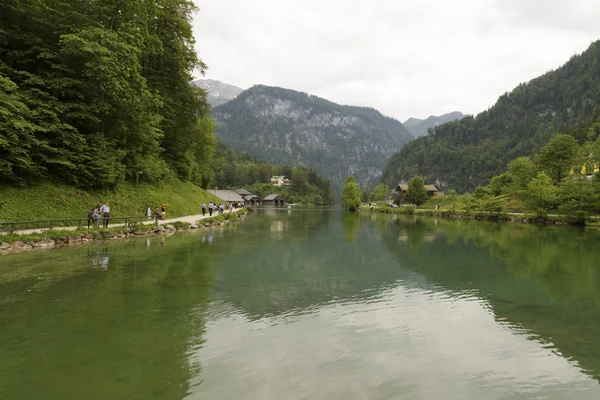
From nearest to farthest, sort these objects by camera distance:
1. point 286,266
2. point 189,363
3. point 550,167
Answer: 1. point 189,363
2. point 286,266
3. point 550,167

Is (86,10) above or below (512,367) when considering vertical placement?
above

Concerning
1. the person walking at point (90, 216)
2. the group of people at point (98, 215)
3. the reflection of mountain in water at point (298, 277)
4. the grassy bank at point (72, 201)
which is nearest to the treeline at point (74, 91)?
the grassy bank at point (72, 201)

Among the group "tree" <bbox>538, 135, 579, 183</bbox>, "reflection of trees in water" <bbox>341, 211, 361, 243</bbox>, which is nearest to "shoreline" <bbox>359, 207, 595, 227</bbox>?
"tree" <bbox>538, 135, 579, 183</bbox>

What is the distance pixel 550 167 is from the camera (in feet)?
207

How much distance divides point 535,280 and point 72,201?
3010 cm

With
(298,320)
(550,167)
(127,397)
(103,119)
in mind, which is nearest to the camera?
(127,397)

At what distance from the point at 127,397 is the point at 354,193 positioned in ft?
350

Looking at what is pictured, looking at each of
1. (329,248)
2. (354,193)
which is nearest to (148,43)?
(329,248)

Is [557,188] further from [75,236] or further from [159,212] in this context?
[75,236]

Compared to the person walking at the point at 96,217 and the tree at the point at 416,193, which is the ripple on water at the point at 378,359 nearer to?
the person walking at the point at 96,217

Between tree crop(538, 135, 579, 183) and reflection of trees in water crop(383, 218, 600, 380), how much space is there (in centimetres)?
4212

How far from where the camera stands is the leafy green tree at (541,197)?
48094 mm

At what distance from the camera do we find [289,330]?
28.7ft

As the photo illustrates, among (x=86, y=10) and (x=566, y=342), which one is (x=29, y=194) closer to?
(x=86, y=10)
